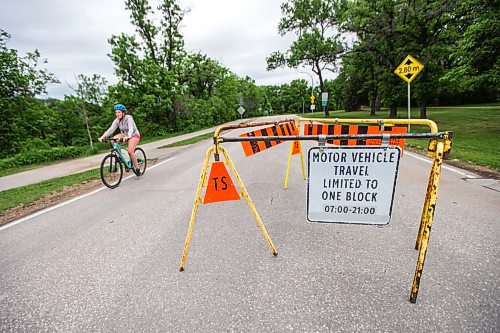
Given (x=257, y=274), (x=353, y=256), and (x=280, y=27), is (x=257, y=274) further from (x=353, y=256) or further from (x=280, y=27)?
(x=280, y=27)

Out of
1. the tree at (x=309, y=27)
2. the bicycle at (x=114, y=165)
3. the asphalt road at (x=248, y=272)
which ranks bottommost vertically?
the asphalt road at (x=248, y=272)

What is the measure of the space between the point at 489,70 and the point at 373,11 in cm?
1060

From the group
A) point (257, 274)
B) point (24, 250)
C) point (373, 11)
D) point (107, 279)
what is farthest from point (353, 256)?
point (373, 11)

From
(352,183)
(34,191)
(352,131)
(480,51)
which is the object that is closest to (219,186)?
(352,183)

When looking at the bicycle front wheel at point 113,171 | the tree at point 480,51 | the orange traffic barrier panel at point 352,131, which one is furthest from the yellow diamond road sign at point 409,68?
the bicycle front wheel at point 113,171

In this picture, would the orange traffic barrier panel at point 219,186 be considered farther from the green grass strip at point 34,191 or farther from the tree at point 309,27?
the tree at point 309,27

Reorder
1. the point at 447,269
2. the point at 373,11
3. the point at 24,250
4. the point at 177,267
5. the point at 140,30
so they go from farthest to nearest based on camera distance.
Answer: the point at 140,30 < the point at 373,11 < the point at 24,250 < the point at 177,267 < the point at 447,269

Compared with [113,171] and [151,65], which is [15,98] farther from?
[113,171]

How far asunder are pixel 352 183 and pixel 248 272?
141 centimetres

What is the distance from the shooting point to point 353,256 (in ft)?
8.56

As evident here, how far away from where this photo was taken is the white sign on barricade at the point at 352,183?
2.15 metres

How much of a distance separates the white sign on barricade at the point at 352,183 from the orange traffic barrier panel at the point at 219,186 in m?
0.91

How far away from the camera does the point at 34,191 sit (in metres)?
5.88

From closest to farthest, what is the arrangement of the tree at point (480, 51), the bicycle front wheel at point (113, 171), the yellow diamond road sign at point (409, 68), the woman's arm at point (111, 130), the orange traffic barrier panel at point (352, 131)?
the orange traffic barrier panel at point (352, 131)
the woman's arm at point (111, 130)
the bicycle front wheel at point (113, 171)
the tree at point (480, 51)
the yellow diamond road sign at point (409, 68)
